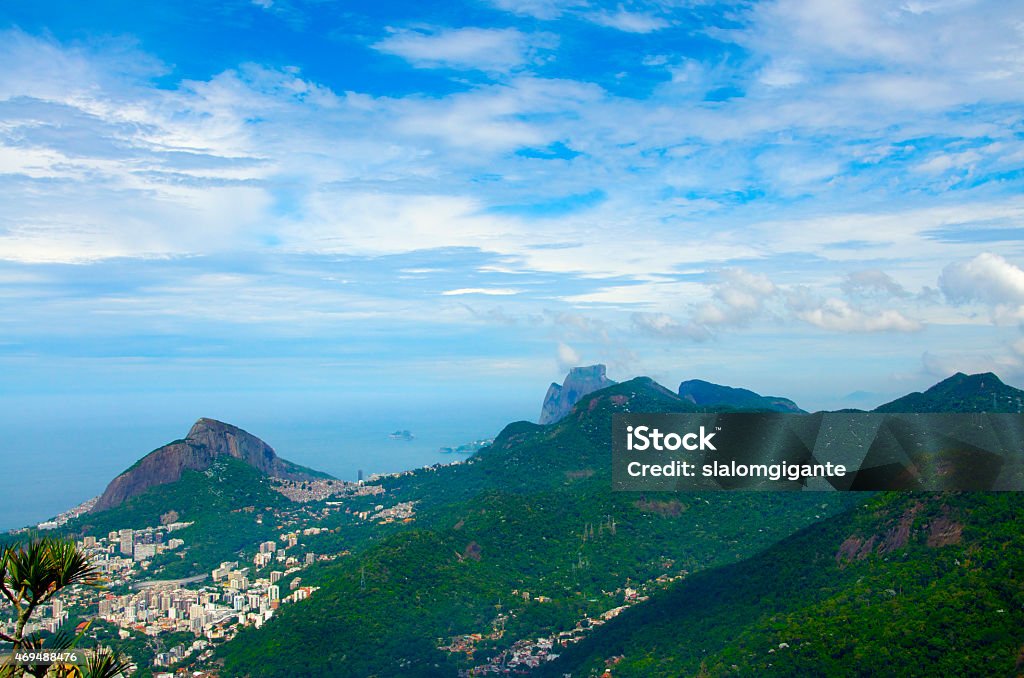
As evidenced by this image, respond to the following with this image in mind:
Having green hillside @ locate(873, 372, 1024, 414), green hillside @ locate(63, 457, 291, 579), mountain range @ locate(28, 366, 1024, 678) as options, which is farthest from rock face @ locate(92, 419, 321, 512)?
green hillside @ locate(873, 372, 1024, 414)

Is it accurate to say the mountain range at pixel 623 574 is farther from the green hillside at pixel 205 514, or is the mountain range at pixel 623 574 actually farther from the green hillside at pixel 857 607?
the green hillside at pixel 205 514

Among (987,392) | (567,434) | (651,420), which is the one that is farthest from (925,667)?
(567,434)

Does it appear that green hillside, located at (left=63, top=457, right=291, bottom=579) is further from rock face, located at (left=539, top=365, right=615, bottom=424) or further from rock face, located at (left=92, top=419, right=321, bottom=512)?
rock face, located at (left=539, top=365, right=615, bottom=424)

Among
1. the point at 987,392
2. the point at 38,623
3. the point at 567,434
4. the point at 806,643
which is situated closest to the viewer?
the point at 806,643

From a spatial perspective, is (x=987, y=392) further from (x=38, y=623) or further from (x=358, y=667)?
(x=38, y=623)

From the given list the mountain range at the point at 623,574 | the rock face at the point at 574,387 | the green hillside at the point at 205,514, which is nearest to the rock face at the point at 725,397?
the rock face at the point at 574,387

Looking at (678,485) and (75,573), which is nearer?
(75,573)

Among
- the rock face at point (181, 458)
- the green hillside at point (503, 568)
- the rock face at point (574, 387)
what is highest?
the rock face at point (574, 387)
